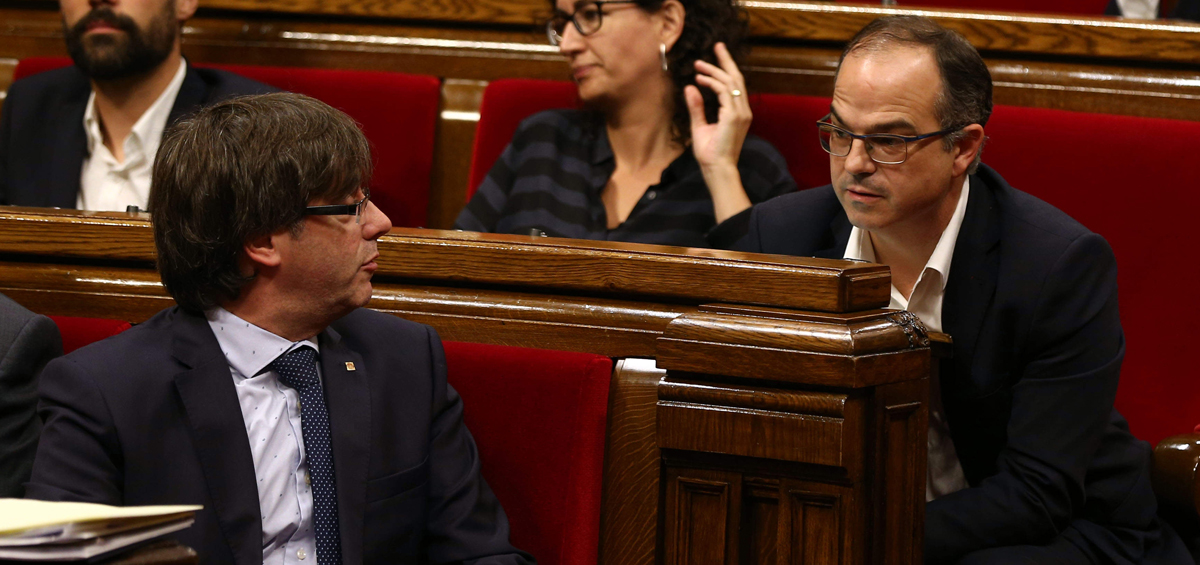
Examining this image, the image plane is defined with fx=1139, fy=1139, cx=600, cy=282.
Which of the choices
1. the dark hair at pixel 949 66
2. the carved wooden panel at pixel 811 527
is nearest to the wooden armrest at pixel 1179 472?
the dark hair at pixel 949 66

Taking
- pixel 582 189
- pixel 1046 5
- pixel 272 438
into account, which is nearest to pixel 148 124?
pixel 582 189

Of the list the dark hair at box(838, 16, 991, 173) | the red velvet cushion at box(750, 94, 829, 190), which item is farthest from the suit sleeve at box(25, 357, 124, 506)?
the red velvet cushion at box(750, 94, 829, 190)

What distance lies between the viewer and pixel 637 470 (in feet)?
3.29

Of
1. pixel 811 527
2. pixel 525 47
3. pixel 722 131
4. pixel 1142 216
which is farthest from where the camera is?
pixel 525 47

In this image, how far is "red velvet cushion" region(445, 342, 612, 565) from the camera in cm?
100

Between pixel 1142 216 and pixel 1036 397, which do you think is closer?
pixel 1036 397

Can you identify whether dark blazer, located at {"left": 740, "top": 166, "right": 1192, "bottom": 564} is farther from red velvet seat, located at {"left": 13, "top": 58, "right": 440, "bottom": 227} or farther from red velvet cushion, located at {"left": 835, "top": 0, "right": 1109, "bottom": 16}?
red velvet cushion, located at {"left": 835, "top": 0, "right": 1109, "bottom": 16}

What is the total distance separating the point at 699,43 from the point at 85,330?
3.59 feet

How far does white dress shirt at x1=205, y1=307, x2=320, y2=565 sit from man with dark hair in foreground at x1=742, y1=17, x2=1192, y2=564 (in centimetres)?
57

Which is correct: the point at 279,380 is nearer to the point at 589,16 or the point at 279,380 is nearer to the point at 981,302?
the point at 981,302

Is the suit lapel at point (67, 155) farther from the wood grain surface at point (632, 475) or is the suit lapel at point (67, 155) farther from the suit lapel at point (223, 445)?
the wood grain surface at point (632, 475)

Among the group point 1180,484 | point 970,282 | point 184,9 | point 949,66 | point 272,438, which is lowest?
point 1180,484

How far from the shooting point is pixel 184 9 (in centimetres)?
201

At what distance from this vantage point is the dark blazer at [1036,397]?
1.10 m
